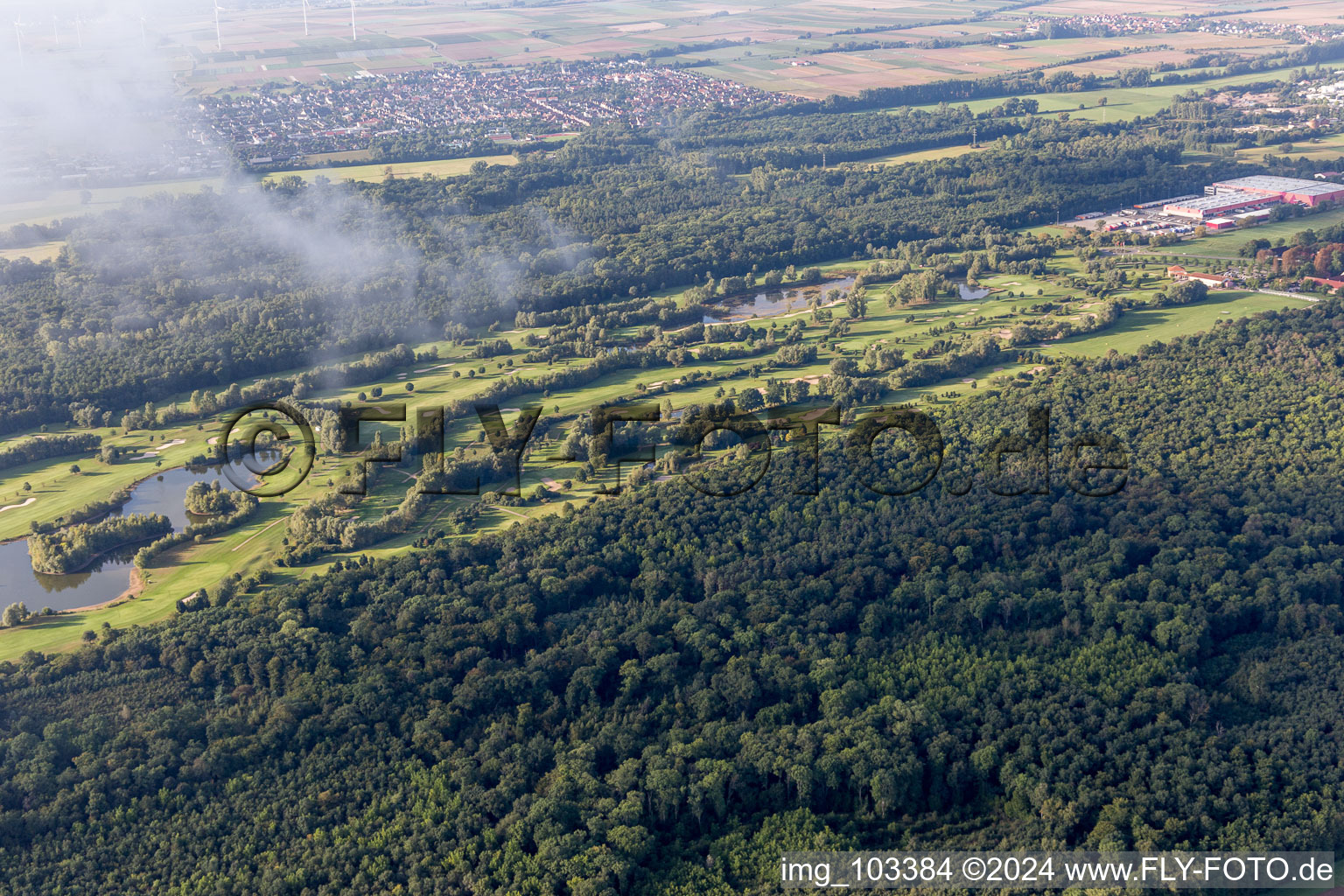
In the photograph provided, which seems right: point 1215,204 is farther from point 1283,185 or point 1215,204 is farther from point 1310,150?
point 1310,150

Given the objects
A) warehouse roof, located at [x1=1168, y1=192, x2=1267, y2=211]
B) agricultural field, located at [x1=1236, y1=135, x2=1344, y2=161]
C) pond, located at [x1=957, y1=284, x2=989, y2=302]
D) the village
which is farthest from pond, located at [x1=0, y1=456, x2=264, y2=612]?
agricultural field, located at [x1=1236, y1=135, x2=1344, y2=161]

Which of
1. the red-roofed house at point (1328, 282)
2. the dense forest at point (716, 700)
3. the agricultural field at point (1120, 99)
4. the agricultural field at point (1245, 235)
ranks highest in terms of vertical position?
the agricultural field at point (1120, 99)

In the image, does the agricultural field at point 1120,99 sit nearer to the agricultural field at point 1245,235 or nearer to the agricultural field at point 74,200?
the agricultural field at point 1245,235

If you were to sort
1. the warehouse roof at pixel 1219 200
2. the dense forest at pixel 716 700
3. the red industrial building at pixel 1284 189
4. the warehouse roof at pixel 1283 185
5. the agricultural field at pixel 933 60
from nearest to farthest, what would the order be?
the dense forest at pixel 716 700, the warehouse roof at pixel 1219 200, the red industrial building at pixel 1284 189, the warehouse roof at pixel 1283 185, the agricultural field at pixel 933 60

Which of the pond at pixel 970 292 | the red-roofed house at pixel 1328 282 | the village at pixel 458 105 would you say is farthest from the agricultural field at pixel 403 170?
the red-roofed house at pixel 1328 282

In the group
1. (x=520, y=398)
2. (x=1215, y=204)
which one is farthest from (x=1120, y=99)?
(x=520, y=398)

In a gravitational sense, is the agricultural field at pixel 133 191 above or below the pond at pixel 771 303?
above

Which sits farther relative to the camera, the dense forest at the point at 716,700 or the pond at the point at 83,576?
the pond at the point at 83,576

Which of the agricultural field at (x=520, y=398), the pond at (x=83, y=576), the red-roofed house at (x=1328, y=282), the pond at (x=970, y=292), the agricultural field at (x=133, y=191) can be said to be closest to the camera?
the pond at (x=83, y=576)
